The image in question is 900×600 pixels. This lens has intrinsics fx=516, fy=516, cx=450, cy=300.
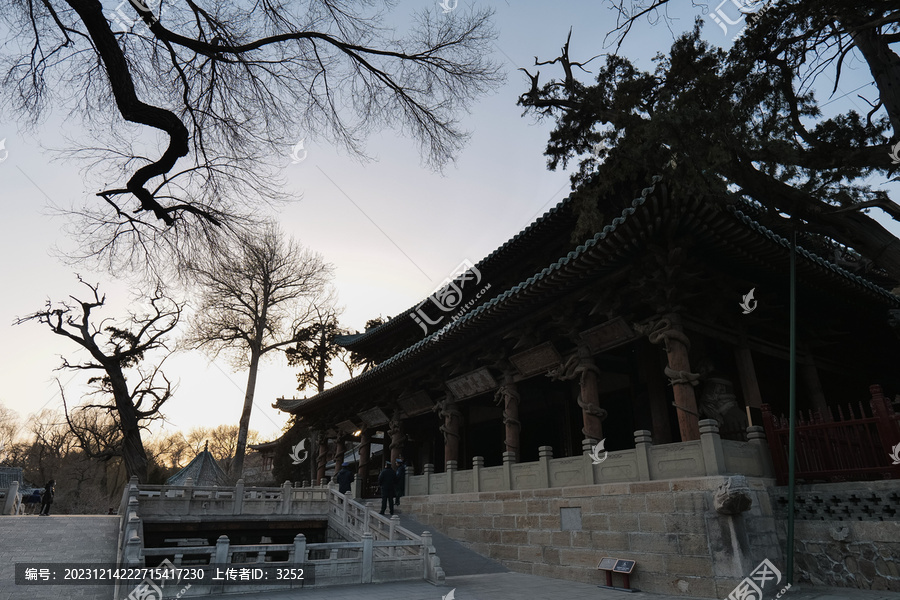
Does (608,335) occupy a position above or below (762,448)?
above

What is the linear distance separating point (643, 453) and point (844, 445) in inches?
98.5

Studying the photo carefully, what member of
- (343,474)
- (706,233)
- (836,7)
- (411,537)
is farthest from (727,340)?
(343,474)

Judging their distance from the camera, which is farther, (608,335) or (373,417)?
(373,417)

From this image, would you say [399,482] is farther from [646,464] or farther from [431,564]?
[646,464]

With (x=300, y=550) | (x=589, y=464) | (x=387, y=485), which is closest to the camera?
(x=300, y=550)

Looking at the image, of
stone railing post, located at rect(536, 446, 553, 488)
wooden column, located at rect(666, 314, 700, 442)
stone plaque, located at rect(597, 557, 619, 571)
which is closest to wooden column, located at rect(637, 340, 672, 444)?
wooden column, located at rect(666, 314, 700, 442)

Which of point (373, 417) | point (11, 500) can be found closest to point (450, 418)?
point (373, 417)

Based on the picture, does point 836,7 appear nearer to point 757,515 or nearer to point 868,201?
point 868,201

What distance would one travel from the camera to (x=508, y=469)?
10156 mm

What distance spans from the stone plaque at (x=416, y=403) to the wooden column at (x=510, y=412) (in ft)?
11.2

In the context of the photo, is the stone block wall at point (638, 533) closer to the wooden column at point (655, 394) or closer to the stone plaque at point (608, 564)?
the stone plaque at point (608, 564)

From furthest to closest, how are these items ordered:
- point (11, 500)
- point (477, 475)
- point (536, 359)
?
point (11, 500), point (477, 475), point (536, 359)

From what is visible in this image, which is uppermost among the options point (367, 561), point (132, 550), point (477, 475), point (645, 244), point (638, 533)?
point (645, 244)

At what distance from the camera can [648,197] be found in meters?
6.80
